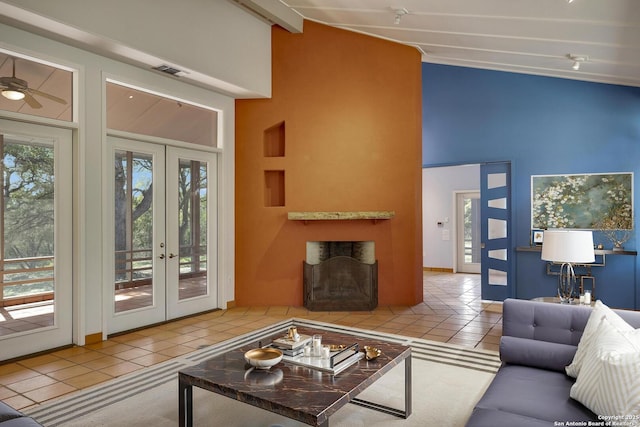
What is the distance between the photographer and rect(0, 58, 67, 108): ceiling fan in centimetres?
373

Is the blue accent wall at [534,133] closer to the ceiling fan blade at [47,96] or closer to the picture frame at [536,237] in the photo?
the picture frame at [536,237]

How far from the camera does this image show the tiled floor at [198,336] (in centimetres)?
334

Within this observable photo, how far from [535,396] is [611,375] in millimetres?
376

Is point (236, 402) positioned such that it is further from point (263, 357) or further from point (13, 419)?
point (13, 419)

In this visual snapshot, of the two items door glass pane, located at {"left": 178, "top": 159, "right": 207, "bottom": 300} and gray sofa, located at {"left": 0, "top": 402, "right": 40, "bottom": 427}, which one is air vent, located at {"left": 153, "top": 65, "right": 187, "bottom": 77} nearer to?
door glass pane, located at {"left": 178, "top": 159, "right": 207, "bottom": 300}

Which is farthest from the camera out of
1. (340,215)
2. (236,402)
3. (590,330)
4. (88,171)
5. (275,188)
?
(275,188)

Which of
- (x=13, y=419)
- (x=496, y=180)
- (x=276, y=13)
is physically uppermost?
(x=276, y=13)

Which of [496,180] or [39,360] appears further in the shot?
[496,180]

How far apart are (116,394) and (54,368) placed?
37.8 inches

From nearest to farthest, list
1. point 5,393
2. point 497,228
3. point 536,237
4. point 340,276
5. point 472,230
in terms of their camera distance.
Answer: point 5,393
point 340,276
point 536,237
point 497,228
point 472,230

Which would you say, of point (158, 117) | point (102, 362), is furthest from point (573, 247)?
point (158, 117)

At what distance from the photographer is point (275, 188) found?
630 centimetres

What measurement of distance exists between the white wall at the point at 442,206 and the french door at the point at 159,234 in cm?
569

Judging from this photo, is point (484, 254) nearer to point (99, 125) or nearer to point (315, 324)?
point (315, 324)
